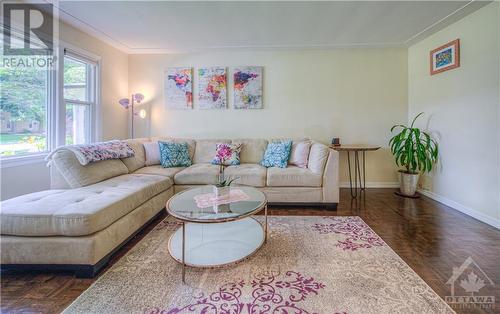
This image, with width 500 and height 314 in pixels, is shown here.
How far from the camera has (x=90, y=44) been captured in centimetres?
356

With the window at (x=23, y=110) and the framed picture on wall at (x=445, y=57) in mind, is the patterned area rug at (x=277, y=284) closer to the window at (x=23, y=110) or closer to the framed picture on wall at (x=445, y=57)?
the window at (x=23, y=110)

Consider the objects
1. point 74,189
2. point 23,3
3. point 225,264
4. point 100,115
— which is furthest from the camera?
point 100,115

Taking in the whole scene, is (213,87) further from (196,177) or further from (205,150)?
(196,177)

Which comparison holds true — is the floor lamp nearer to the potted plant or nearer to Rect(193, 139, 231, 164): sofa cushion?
Rect(193, 139, 231, 164): sofa cushion

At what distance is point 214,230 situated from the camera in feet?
7.72

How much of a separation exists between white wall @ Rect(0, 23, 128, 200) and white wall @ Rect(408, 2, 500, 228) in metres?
5.08

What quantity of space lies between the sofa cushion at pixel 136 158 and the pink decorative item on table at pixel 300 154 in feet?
7.20

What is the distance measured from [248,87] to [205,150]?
138cm

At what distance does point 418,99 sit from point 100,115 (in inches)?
205

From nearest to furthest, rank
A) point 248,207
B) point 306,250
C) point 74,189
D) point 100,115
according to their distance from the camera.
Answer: point 248,207
point 306,250
point 74,189
point 100,115

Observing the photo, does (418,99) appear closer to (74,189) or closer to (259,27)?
(259,27)

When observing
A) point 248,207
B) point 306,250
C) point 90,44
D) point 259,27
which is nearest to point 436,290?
point 306,250

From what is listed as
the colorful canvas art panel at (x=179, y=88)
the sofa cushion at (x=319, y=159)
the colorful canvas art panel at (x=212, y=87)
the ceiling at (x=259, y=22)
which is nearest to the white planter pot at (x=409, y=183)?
the sofa cushion at (x=319, y=159)

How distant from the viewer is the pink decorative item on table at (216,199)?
1.96 meters
